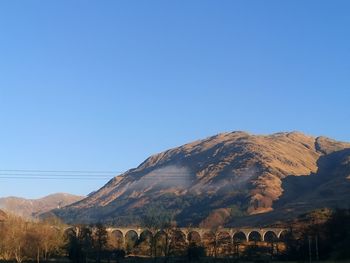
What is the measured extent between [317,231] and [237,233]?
270 feet

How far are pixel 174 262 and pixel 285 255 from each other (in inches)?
965

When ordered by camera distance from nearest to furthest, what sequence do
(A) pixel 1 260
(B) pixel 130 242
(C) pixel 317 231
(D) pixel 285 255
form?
(A) pixel 1 260
(D) pixel 285 255
(C) pixel 317 231
(B) pixel 130 242

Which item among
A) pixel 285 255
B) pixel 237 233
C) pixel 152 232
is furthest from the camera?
pixel 237 233

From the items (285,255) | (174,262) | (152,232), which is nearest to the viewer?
(174,262)

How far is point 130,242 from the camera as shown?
476 ft

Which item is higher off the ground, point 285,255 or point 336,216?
point 336,216

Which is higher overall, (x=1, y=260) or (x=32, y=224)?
(x=32, y=224)

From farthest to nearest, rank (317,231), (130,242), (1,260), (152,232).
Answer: (130,242), (152,232), (317,231), (1,260)

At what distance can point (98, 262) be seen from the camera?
98812 millimetres

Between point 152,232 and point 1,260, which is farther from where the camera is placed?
point 152,232

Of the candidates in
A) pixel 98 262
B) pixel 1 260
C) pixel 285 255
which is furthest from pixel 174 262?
pixel 1 260

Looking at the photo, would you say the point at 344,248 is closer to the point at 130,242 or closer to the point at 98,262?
the point at 98,262

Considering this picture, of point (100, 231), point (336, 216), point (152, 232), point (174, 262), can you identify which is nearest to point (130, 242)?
point (152, 232)

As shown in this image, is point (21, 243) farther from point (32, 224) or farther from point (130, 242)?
point (130, 242)
